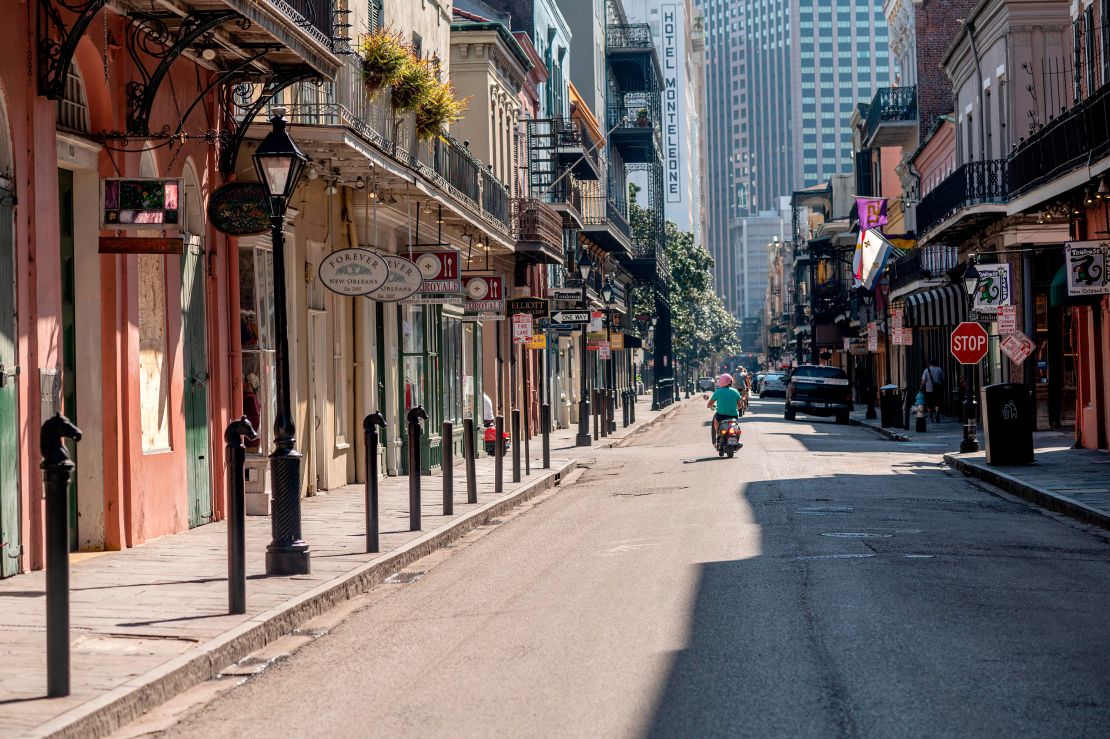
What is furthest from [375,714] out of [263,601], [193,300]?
[193,300]

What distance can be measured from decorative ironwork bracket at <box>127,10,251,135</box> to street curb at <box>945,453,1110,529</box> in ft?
30.5

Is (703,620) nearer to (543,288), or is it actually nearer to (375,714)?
(375,714)

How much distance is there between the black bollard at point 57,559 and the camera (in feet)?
22.8

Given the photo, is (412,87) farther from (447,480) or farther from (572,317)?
(572,317)

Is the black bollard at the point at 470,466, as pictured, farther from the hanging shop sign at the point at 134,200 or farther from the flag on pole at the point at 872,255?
the flag on pole at the point at 872,255

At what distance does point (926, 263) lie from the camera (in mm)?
46250

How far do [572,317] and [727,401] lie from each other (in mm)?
7735

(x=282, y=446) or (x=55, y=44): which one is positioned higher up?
(x=55, y=44)

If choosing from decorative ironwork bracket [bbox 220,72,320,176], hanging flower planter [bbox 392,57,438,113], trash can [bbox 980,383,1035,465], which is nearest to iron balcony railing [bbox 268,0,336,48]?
decorative ironwork bracket [bbox 220,72,320,176]

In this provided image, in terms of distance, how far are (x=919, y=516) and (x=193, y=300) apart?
750cm

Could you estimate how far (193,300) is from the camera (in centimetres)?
1530

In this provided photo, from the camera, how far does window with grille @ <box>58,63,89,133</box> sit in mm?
12797

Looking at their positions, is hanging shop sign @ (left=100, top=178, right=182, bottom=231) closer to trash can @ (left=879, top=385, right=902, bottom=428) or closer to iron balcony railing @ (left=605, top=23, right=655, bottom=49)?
trash can @ (left=879, top=385, right=902, bottom=428)

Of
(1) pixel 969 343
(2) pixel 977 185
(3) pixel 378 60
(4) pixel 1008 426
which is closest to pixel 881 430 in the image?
(2) pixel 977 185
